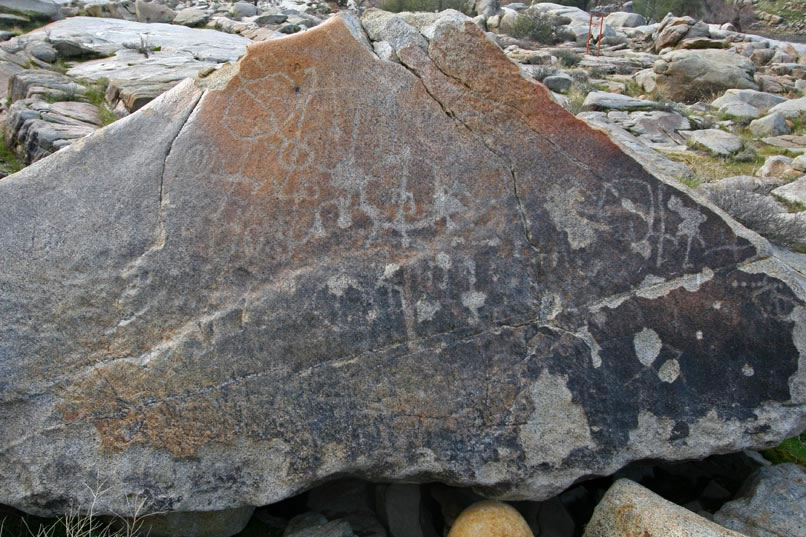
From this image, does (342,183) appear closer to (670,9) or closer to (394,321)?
(394,321)

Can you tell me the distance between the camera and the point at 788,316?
2.80m

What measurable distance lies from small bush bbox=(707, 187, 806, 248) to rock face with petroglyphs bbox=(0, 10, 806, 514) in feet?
7.74

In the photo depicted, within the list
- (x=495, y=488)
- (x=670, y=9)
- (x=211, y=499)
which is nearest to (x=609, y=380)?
(x=495, y=488)

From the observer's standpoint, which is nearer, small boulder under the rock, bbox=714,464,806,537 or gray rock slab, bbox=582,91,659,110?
small boulder under the rock, bbox=714,464,806,537

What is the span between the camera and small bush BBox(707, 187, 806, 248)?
198 inches

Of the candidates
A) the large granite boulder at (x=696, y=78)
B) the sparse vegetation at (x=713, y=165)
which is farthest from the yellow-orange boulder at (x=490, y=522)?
the large granite boulder at (x=696, y=78)

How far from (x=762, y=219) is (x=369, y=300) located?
3.50 meters

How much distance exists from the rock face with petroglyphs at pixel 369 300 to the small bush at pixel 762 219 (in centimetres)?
236

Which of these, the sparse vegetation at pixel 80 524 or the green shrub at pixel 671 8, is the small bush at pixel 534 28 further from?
the sparse vegetation at pixel 80 524

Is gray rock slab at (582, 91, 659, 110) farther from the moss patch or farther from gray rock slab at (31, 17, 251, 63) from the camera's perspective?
the moss patch

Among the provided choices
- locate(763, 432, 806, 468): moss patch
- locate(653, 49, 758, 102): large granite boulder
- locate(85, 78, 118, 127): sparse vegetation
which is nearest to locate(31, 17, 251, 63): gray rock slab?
locate(85, 78, 118, 127): sparse vegetation

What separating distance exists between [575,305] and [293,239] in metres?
Answer: 1.08

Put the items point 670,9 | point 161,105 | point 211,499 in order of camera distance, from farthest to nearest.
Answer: point 670,9, point 161,105, point 211,499

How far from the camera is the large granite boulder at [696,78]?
1197cm
